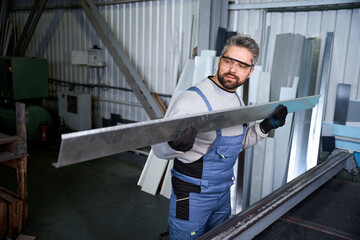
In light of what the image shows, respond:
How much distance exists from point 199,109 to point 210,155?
0.97 ft

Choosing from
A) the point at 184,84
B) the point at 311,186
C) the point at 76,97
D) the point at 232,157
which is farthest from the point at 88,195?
the point at 311,186

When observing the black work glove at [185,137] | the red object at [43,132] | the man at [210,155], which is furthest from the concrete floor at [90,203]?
the black work glove at [185,137]

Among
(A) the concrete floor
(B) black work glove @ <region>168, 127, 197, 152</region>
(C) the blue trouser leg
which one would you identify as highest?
(B) black work glove @ <region>168, 127, 197, 152</region>

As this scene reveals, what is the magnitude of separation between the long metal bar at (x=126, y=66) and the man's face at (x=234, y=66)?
108 inches

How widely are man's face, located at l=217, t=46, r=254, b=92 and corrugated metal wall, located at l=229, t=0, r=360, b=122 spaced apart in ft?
5.84

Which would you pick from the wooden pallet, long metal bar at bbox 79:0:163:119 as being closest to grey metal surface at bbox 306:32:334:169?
long metal bar at bbox 79:0:163:119

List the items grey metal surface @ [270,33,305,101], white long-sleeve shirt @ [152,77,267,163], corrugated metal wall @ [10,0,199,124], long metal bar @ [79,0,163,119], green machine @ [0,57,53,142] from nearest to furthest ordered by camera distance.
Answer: white long-sleeve shirt @ [152,77,267,163] → grey metal surface @ [270,33,305,101] → corrugated metal wall @ [10,0,199,124] → long metal bar @ [79,0,163,119] → green machine @ [0,57,53,142]

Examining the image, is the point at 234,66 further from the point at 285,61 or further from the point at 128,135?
the point at 285,61

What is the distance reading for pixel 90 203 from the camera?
148 inches

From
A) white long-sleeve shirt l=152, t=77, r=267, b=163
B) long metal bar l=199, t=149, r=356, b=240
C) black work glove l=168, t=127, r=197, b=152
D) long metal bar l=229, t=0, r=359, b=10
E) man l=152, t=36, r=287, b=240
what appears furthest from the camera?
long metal bar l=229, t=0, r=359, b=10

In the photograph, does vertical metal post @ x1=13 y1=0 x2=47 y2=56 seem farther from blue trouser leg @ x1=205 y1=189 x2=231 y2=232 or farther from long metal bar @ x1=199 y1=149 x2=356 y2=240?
long metal bar @ x1=199 y1=149 x2=356 y2=240

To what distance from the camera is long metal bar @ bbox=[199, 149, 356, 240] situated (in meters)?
1.30

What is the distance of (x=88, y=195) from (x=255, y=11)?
3110 mm

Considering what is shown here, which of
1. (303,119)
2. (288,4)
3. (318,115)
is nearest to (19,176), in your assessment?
(303,119)
